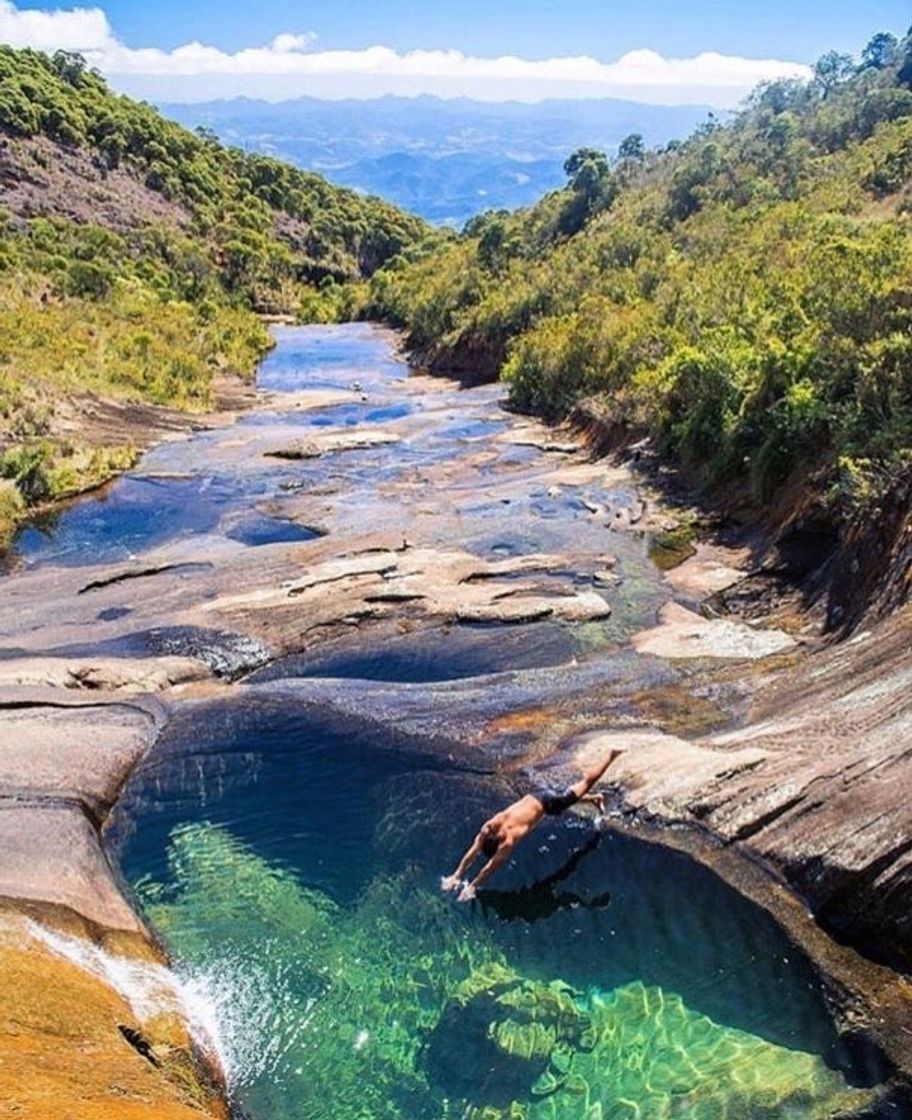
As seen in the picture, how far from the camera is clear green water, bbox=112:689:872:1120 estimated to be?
38.1ft

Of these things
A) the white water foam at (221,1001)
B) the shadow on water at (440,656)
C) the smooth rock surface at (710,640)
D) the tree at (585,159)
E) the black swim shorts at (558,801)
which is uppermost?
the tree at (585,159)

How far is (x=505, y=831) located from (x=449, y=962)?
93.0 inches

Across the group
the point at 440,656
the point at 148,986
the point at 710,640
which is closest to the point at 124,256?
the point at 440,656

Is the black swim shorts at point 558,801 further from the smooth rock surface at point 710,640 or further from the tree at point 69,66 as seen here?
the tree at point 69,66

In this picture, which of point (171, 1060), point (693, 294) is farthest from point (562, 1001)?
point (693, 294)

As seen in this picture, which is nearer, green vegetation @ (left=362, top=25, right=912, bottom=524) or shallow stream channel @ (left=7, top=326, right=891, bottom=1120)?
shallow stream channel @ (left=7, top=326, right=891, bottom=1120)

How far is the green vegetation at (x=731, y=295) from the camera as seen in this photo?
2962 centimetres

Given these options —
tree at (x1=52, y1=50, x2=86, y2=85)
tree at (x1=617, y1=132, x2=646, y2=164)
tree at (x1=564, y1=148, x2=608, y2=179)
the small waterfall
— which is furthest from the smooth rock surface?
tree at (x1=52, y1=50, x2=86, y2=85)

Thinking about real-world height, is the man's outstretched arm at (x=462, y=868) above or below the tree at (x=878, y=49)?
below

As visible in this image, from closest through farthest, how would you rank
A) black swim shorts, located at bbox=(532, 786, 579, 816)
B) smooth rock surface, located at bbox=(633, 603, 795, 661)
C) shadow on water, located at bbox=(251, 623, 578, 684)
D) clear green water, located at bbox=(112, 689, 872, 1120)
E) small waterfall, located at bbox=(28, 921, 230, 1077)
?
clear green water, located at bbox=(112, 689, 872, 1120), small waterfall, located at bbox=(28, 921, 230, 1077), black swim shorts, located at bbox=(532, 786, 579, 816), smooth rock surface, located at bbox=(633, 603, 795, 661), shadow on water, located at bbox=(251, 623, 578, 684)

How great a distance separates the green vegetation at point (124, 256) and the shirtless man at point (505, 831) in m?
28.3

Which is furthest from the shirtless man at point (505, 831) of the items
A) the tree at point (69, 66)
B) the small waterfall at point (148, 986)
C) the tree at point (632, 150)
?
the tree at point (69, 66)

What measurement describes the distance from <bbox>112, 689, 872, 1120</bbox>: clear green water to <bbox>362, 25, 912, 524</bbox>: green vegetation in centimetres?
1380

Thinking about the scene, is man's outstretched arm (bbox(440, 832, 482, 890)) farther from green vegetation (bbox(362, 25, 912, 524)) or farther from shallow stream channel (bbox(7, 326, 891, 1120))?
green vegetation (bbox(362, 25, 912, 524))
